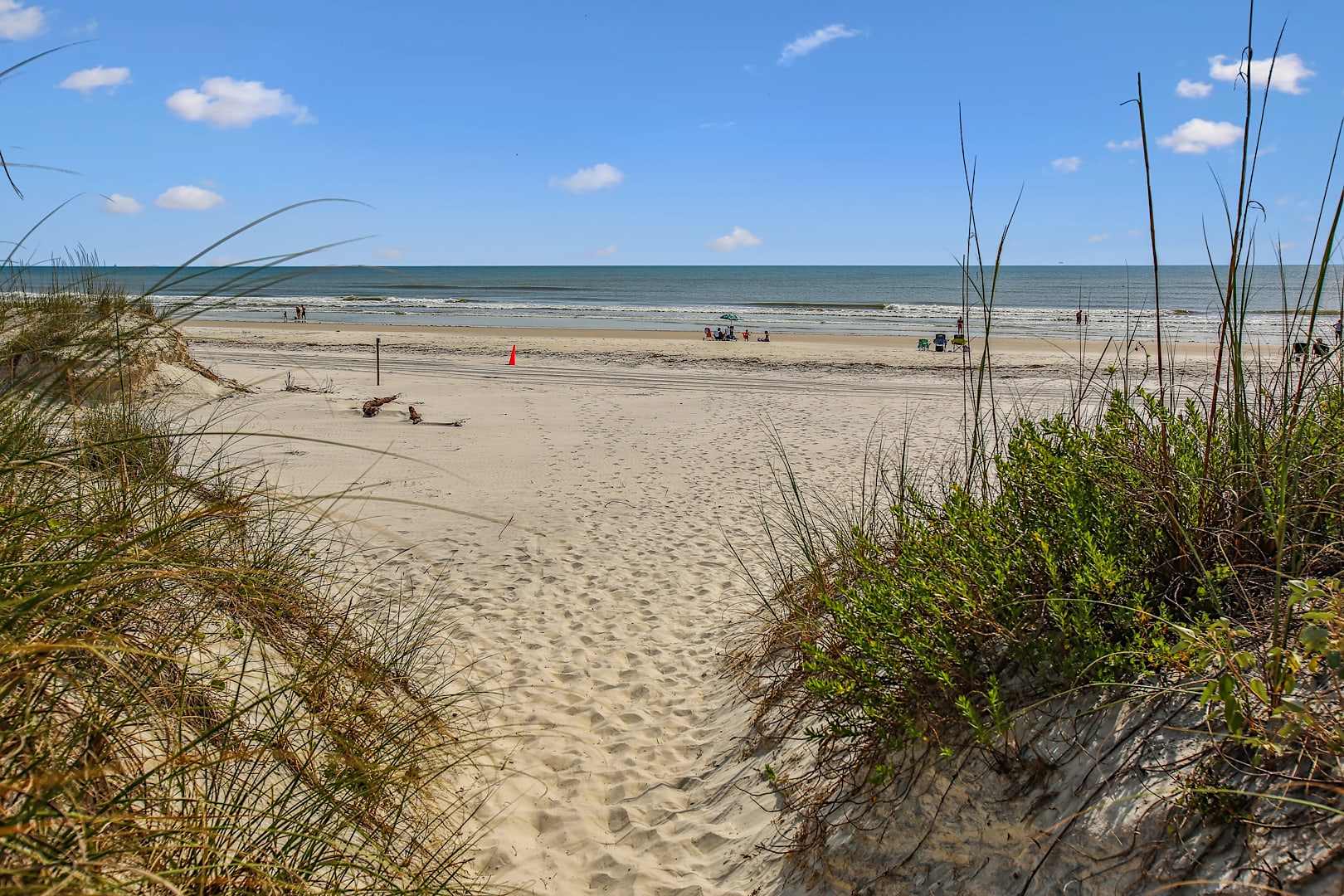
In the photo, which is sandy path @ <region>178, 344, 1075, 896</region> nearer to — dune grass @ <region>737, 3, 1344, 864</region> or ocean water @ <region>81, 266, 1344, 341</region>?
dune grass @ <region>737, 3, 1344, 864</region>

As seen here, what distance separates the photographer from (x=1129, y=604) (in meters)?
2.45

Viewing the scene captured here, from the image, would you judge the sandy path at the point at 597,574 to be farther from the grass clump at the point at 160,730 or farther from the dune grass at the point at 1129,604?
the dune grass at the point at 1129,604

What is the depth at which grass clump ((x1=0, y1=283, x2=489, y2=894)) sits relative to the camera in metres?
1.39

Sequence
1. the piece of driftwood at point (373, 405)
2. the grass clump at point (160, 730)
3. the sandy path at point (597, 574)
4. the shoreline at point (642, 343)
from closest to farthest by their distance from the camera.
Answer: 1. the grass clump at point (160, 730)
2. the sandy path at point (597, 574)
3. the piece of driftwood at point (373, 405)
4. the shoreline at point (642, 343)

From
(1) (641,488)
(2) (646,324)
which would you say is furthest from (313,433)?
(2) (646,324)

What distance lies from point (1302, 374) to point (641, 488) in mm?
5924

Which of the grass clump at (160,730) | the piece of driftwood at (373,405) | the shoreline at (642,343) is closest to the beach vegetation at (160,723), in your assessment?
the grass clump at (160,730)

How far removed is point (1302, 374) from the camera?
2.79m

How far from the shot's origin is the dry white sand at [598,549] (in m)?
3.18

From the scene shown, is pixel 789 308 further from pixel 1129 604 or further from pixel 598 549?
pixel 1129 604

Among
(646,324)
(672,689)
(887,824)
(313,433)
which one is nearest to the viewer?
(887,824)

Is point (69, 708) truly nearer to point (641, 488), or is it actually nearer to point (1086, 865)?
point (1086, 865)

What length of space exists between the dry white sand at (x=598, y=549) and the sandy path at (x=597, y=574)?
0.05 feet

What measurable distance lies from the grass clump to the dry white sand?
1.55ft
